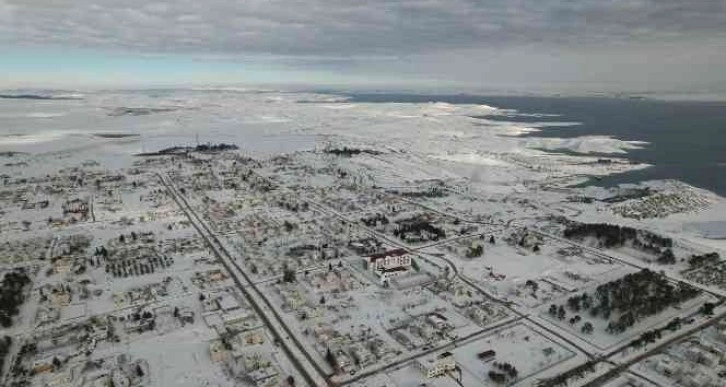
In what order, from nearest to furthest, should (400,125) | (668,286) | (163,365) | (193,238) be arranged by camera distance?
(163,365), (668,286), (193,238), (400,125)

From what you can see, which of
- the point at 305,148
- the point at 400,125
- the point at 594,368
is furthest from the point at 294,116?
the point at 594,368

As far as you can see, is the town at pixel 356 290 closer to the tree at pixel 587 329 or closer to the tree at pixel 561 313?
the tree at pixel 587 329

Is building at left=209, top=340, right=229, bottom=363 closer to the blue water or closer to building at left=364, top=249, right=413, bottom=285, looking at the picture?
building at left=364, top=249, right=413, bottom=285

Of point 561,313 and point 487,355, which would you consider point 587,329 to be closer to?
point 561,313

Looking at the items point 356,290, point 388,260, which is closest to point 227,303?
point 356,290

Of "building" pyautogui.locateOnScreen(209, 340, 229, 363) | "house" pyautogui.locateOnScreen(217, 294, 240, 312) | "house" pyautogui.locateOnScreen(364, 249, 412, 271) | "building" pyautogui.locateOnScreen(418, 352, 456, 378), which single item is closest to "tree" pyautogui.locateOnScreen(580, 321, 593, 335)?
"building" pyautogui.locateOnScreen(418, 352, 456, 378)

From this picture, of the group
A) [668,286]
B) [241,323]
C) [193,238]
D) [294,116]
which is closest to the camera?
[241,323]

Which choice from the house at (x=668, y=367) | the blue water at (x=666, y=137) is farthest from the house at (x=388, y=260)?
the blue water at (x=666, y=137)

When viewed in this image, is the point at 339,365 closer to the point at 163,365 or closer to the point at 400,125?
the point at 163,365
